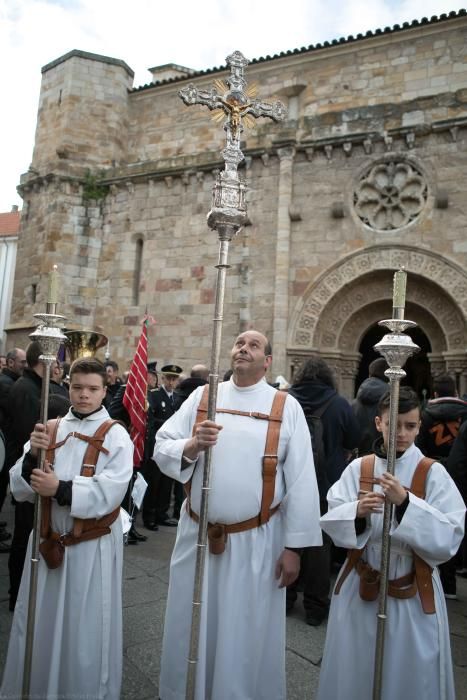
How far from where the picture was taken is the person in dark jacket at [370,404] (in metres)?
5.33

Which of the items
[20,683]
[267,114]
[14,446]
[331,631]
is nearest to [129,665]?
[20,683]

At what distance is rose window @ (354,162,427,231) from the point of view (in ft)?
37.8

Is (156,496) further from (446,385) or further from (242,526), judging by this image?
(242,526)

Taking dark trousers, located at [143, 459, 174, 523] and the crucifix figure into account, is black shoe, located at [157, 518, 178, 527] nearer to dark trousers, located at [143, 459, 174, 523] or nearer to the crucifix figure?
dark trousers, located at [143, 459, 174, 523]

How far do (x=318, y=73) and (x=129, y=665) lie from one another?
1471 centimetres

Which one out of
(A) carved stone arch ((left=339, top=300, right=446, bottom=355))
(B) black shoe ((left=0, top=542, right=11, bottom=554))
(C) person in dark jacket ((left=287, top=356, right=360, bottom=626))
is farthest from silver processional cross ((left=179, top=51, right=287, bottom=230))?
(A) carved stone arch ((left=339, top=300, right=446, bottom=355))

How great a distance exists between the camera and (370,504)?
2648 millimetres

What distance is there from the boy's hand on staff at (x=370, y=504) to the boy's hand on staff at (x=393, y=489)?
0.06 metres

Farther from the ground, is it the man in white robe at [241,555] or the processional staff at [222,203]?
the processional staff at [222,203]

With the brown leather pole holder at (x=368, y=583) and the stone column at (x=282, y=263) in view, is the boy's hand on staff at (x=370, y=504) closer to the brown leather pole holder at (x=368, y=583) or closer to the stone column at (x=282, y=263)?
the brown leather pole holder at (x=368, y=583)

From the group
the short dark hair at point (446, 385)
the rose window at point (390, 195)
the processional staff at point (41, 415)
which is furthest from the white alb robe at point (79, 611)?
the rose window at point (390, 195)

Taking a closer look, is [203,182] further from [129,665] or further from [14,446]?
[129,665]

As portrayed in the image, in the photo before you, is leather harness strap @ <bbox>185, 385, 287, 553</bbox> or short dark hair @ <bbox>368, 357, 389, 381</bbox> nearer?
leather harness strap @ <bbox>185, 385, 287, 553</bbox>

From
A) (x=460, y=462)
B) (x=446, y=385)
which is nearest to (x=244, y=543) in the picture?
(x=460, y=462)
